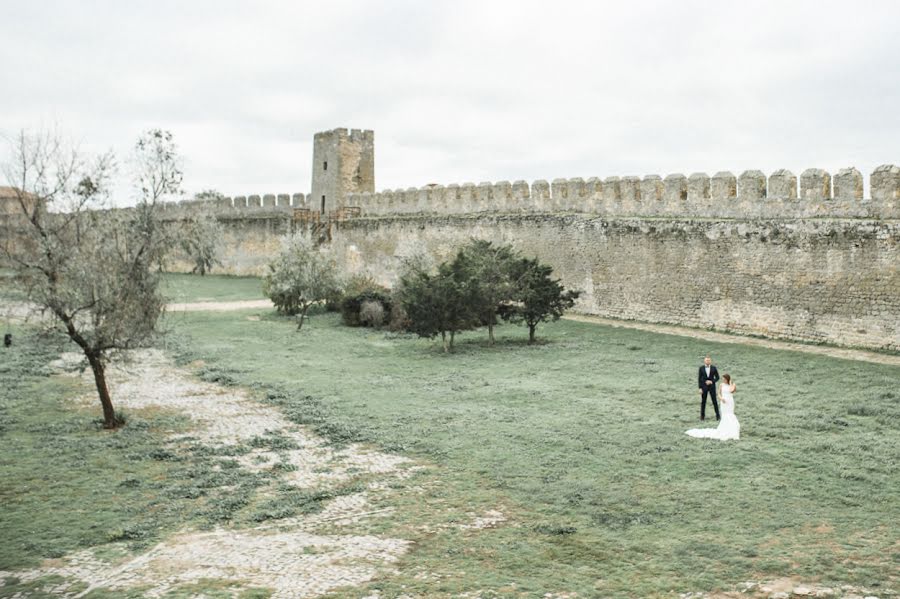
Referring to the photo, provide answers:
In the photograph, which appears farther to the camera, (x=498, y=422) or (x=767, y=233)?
(x=767, y=233)

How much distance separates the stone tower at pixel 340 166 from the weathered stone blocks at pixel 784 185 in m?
19.5

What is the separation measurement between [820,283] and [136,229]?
13112 mm

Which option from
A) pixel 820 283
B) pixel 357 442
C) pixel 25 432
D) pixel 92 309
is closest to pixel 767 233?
pixel 820 283

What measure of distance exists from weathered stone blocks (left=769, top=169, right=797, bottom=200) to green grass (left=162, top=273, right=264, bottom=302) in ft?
62.4

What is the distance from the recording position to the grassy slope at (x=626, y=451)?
6684 millimetres

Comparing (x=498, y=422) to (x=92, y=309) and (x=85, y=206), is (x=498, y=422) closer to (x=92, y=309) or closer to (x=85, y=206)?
(x=92, y=309)

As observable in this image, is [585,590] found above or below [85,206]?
below

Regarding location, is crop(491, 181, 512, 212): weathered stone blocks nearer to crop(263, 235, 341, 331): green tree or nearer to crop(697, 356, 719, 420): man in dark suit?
crop(263, 235, 341, 331): green tree

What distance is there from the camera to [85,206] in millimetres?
12906

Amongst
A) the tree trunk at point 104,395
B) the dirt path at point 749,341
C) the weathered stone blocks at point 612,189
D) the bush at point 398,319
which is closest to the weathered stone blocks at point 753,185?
the dirt path at point 749,341

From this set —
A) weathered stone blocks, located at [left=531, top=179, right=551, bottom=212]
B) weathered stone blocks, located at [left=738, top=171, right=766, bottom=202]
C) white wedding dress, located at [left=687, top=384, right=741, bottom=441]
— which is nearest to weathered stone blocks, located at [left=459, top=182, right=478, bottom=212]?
weathered stone blocks, located at [left=531, top=179, right=551, bottom=212]

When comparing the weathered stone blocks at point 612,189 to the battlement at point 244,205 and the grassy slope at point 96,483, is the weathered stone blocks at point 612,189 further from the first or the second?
the battlement at point 244,205

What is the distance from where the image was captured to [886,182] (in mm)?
14602

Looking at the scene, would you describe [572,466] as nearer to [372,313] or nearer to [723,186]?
[723,186]
